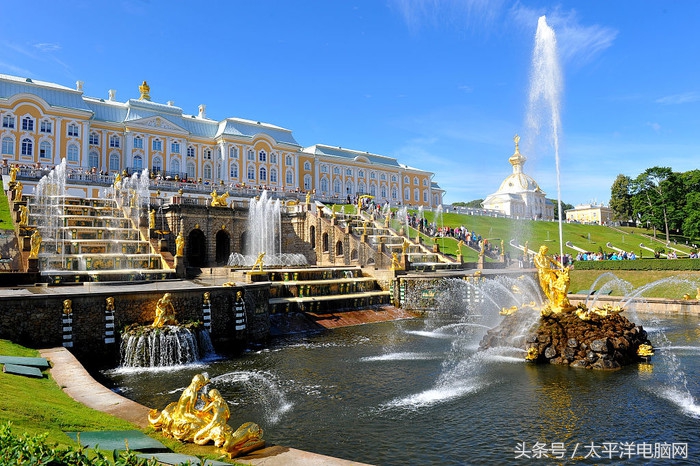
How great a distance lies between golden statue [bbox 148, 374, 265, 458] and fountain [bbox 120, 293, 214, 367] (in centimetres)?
793

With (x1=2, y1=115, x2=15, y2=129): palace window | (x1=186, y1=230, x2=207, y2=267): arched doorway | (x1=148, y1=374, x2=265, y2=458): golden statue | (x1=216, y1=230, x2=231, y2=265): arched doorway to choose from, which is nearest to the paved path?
(x1=148, y1=374, x2=265, y2=458): golden statue

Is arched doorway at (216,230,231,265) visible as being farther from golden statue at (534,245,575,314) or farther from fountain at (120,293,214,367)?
golden statue at (534,245,575,314)

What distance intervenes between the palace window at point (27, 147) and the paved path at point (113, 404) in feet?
153

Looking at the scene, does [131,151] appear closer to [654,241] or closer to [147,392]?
[147,392]

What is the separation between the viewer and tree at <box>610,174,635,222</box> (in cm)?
8819

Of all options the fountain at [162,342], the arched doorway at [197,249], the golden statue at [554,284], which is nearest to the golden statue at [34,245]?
the fountain at [162,342]

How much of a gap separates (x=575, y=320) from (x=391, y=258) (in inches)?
738

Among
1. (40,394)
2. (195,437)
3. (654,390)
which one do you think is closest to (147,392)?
(40,394)

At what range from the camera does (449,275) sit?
31344 mm

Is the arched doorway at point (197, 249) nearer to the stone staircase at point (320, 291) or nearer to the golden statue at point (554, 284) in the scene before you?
the stone staircase at point (320, 291)

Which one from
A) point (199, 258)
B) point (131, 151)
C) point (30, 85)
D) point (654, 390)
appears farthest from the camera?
point (131, 151)

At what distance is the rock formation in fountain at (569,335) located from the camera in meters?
14.9

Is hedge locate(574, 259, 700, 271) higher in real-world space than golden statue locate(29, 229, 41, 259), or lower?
lower

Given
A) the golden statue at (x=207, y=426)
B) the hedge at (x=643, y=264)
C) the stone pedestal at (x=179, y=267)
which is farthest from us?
the hedge at (x=643, y=264)
